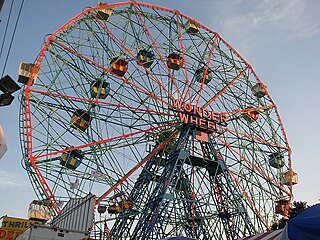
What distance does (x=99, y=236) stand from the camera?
586 inches

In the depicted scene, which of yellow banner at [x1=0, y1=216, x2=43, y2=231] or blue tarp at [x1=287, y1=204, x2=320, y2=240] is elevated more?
yellow banner at [x1=0, y1=216, x2=43, y2=231]

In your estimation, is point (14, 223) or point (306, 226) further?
point (14, 223)

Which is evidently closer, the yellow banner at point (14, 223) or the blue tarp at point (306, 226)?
the blue tarp at point (306, 226)

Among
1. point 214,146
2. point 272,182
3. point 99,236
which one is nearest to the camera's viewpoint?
point 99,236

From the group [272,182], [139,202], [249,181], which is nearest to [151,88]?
[139,202]

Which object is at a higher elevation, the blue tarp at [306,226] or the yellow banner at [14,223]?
the yellow banner at [14,223]

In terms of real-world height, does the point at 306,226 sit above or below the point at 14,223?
below

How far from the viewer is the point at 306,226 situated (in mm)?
5848

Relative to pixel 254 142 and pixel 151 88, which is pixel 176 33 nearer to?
pixel 151 88

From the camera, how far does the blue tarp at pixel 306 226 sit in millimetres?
5734

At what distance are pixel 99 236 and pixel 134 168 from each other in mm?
3948

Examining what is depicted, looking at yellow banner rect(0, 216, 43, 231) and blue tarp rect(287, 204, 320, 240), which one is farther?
yellow banner rect(0, 216, 43, 231)

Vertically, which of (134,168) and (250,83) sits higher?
(250,83)

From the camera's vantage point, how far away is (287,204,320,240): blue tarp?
18.8ft
